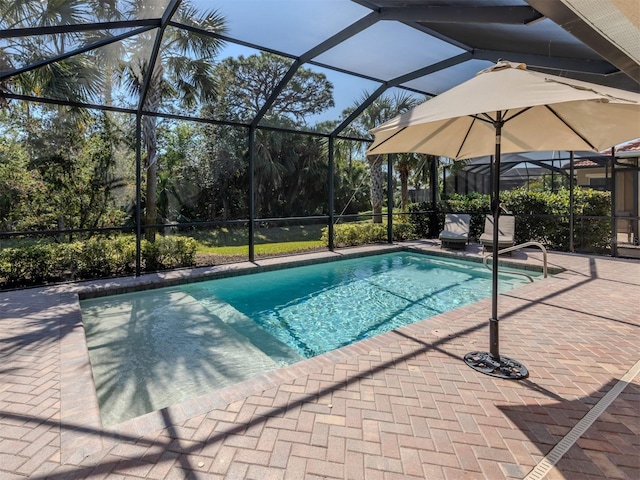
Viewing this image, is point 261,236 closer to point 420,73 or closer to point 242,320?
point 420,73

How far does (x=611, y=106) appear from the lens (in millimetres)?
2680

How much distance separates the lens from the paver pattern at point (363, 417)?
1.91 metres

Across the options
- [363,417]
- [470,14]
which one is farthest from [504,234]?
[363,417]

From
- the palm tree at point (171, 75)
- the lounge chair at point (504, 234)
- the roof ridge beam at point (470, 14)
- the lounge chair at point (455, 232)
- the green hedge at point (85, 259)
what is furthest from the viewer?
the lounge chair at point (455, 232)

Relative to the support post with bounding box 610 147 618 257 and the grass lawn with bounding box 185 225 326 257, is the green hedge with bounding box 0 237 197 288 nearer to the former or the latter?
the grass lawn with bounding box 185 225 326 257

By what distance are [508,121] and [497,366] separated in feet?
7.12

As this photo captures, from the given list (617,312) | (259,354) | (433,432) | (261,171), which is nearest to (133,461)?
(433,432)

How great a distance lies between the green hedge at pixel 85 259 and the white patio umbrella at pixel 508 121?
5402 millimetres

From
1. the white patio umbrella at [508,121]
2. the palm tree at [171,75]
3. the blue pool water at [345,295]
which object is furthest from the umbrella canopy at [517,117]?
the palm tree at [171,75]

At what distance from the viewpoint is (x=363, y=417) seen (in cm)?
232

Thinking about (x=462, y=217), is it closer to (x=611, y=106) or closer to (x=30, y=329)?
(x=611, y=106)

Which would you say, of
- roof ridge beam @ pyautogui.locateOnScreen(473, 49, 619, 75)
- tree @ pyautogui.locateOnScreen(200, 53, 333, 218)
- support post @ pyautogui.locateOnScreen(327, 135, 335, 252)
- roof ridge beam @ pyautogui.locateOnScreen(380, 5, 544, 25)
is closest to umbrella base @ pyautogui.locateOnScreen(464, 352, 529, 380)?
roof ridge beam @ pyautogui.locateOnScreen(380, 5, 544, 25)

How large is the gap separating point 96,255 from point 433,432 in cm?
673

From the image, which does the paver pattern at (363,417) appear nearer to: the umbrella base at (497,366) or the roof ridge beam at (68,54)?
the umbrella base at (497,366)
